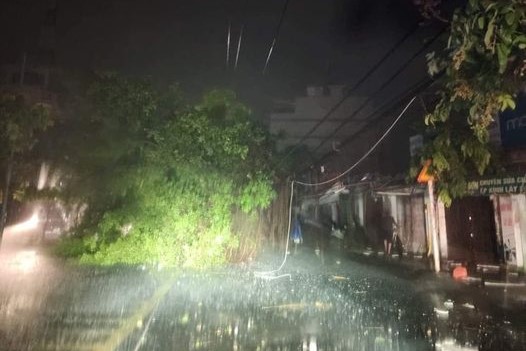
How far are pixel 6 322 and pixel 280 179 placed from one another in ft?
35.6

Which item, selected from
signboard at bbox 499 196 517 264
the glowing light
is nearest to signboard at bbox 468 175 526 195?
signboard at bbox 499 196 517 264

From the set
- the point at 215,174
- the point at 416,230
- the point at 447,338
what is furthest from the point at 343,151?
the point at 447,338

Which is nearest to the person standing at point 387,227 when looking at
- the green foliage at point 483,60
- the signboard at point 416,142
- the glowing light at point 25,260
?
the signboard at point 416,142

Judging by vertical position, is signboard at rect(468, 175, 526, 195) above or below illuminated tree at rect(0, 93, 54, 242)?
below

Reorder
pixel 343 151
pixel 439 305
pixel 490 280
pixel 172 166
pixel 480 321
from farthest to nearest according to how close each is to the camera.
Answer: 1. pixel 343 151
2. pixel 172 166
3. pixel 490 280
4. pixel 439 305
5. pixel 480 321

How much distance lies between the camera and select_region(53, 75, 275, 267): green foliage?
517 inches

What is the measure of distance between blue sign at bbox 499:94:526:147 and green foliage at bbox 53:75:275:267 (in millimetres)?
7948

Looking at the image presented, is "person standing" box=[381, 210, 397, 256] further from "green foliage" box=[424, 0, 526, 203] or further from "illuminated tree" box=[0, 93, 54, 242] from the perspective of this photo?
"illuminated tree" box=[0, 93, 54, 242]

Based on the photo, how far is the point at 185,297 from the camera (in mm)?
8578

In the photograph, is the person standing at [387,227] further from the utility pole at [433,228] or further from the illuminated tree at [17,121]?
the illuminated tree at [17,121]

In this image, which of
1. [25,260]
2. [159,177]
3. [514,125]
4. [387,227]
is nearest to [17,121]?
[159,177]

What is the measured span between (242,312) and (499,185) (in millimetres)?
8867

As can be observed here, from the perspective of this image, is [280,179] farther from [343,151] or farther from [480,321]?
[343,151]

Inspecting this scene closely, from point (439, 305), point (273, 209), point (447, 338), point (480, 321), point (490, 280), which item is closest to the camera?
point (447, 338)
